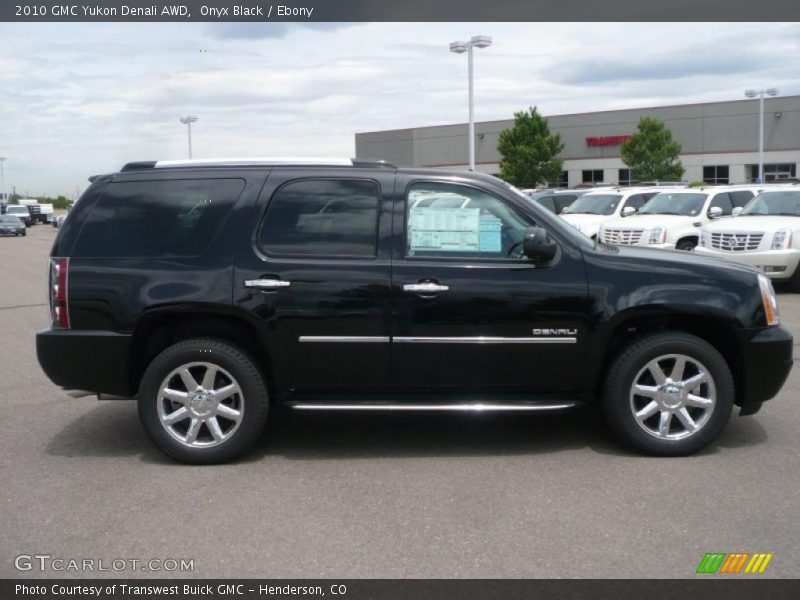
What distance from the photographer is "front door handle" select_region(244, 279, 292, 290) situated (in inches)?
226

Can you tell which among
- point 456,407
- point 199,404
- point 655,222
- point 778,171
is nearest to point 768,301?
point 456,407

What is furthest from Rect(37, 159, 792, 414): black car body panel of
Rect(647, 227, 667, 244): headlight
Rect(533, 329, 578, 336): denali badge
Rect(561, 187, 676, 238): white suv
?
Rect(561, 187, 676, 238): white suv

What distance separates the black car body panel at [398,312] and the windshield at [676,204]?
526 inches

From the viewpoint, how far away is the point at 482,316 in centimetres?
573

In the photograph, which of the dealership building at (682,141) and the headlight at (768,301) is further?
the dealership building at (682,141)

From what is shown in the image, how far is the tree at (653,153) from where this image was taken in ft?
175

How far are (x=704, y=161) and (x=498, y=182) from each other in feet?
192

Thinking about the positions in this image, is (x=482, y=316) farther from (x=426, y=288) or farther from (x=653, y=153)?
(x=653, y=153)

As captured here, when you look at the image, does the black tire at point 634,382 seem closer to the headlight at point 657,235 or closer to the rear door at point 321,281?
the rear door at point 321,281

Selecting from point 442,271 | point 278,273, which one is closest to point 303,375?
point 278,273

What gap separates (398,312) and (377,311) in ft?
0.43

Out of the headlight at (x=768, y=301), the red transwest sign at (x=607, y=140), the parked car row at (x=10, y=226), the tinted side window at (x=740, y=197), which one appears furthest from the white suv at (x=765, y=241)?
the red transwest sign at (x=607, y=140)

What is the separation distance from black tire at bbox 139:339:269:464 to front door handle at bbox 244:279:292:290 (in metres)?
0.43

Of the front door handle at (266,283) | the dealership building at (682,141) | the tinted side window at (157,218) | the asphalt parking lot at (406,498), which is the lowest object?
the asphalt parking lot at (406,498)
